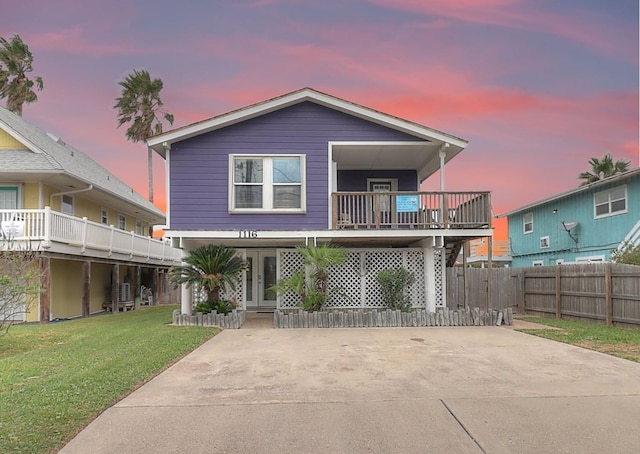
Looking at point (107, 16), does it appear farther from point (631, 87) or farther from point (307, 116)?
point (631, 87)

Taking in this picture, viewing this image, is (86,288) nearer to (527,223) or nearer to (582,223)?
(582,223)

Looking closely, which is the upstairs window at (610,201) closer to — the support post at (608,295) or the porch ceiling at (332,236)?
the support post at (608,295)

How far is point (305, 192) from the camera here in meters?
13.2

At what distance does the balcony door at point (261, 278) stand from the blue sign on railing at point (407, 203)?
459 cm

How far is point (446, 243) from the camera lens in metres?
14.6

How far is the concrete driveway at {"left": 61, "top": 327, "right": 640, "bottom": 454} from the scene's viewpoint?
3902 mm

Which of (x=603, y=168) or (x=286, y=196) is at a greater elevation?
(x=603, y=168)

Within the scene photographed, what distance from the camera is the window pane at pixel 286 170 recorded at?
1330cm

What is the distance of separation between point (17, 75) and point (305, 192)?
→ 23.0m

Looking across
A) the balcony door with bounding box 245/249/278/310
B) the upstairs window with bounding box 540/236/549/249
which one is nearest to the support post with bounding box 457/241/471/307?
the balcony door with bounding box 245/249/278/310

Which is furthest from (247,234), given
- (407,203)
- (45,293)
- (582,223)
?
(582,223)

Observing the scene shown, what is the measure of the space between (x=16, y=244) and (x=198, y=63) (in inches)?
329

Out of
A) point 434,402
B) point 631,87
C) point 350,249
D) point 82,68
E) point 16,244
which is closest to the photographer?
point 434,402

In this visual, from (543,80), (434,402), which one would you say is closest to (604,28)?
(543,80)
